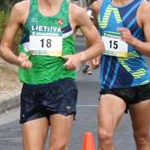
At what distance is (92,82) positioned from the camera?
18078mm

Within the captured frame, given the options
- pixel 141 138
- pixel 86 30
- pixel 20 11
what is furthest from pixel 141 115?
pixel 20 11

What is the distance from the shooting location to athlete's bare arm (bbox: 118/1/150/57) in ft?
21.1

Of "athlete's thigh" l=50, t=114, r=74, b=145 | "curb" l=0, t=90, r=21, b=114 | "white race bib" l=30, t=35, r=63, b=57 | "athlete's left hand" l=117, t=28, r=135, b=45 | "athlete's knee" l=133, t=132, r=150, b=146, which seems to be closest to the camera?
"athlete's thigh" l=50, t=114, r=74, b=145

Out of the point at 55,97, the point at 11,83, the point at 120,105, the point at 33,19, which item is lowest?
the point at 11,83

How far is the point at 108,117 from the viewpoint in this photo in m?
6.65

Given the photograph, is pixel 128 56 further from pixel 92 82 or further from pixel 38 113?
pixel 92 82

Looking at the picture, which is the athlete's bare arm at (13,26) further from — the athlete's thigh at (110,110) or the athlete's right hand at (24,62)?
the athlete's thigh at (110,110)

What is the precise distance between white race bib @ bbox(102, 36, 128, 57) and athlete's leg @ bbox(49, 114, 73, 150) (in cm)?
112

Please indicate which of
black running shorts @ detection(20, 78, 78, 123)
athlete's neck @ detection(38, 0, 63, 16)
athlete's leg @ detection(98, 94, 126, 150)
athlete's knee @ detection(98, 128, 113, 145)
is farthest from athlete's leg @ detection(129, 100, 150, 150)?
athlete's neck @ detection(38, 0, 63, 16)

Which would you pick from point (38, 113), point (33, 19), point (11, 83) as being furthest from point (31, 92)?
point (11, 83)

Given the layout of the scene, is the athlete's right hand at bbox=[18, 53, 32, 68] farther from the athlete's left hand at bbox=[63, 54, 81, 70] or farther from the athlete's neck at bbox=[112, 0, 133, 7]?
the athlete's neck at bbox=[112, 0, 133, 7]

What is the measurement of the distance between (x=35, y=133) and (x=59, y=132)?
0.62 ft

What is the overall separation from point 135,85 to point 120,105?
246 mm

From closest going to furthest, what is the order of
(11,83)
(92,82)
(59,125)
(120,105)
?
(59,125)
(120,105)
(11,83)
(92,82)
